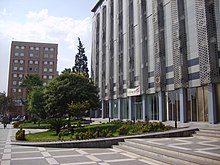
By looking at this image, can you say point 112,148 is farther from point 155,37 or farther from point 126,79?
point 126,79

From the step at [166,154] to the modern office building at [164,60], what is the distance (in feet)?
34.1

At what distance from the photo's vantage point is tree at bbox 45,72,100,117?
2377 cm

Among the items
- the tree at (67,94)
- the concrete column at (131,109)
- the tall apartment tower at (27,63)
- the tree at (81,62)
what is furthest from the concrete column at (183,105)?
the tall apartment tower at (27,63)

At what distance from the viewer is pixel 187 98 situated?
2336cm

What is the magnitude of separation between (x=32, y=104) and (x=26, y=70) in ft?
169

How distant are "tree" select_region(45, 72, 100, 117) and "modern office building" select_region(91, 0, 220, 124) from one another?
27.6 ft

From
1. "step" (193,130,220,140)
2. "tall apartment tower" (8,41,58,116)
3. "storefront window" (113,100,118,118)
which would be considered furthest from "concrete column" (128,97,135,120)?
"tall apartment tower" (8,41,58,116)

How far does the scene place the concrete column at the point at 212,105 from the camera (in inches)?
763

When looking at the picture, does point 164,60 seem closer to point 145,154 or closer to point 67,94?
point 67,94

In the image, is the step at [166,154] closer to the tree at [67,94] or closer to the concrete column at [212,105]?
the concrete column at [212,105]

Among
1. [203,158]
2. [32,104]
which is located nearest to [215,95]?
[203,158]

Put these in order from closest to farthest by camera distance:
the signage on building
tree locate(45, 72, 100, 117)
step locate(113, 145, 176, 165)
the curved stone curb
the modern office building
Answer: step locate(113, 145, 176, 165), the curved stone curb, the modern office building, tree locate(45, 72, 100, 117), the signage on building

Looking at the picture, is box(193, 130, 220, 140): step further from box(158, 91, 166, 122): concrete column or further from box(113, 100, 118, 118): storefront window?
box(113, 100, 118, 118): storefront window

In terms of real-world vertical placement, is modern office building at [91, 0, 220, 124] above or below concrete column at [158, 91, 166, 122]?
above
